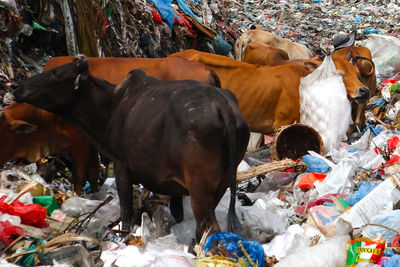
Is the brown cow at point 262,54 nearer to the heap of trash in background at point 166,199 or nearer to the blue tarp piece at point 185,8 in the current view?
the heap of trash in background at point 166,199

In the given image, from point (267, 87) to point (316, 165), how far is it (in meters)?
1.49

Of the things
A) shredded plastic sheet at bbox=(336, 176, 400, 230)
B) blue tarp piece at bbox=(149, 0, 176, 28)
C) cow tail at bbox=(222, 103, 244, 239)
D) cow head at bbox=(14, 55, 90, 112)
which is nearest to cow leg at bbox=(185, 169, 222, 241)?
cow tail at bbox=(222, 103, 244, 239)

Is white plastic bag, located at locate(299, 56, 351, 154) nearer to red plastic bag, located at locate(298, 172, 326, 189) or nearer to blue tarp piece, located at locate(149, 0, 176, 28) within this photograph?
red plastic bag, located at locate(298, 172, 326, 189)

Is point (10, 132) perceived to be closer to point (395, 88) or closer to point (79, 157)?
point (79, 157)

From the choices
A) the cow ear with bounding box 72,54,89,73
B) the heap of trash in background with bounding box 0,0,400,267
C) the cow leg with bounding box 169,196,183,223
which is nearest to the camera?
the heap of trash in background with bounding box 0,0,400,267

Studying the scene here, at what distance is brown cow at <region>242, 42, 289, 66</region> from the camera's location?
971 cm

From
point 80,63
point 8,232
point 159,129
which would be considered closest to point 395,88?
point 80,63

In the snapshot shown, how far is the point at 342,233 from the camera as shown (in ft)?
11.9

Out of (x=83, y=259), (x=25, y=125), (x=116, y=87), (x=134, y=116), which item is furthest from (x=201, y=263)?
(x=25, y=125)

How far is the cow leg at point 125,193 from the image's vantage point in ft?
14.0

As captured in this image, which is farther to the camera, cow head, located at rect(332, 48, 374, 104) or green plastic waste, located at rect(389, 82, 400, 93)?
green plastic waste, located at rect(389, 82, 400, 93)

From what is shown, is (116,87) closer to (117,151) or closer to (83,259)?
(117,151)

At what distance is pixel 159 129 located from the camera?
3.87 metres

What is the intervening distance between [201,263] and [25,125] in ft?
9.19
